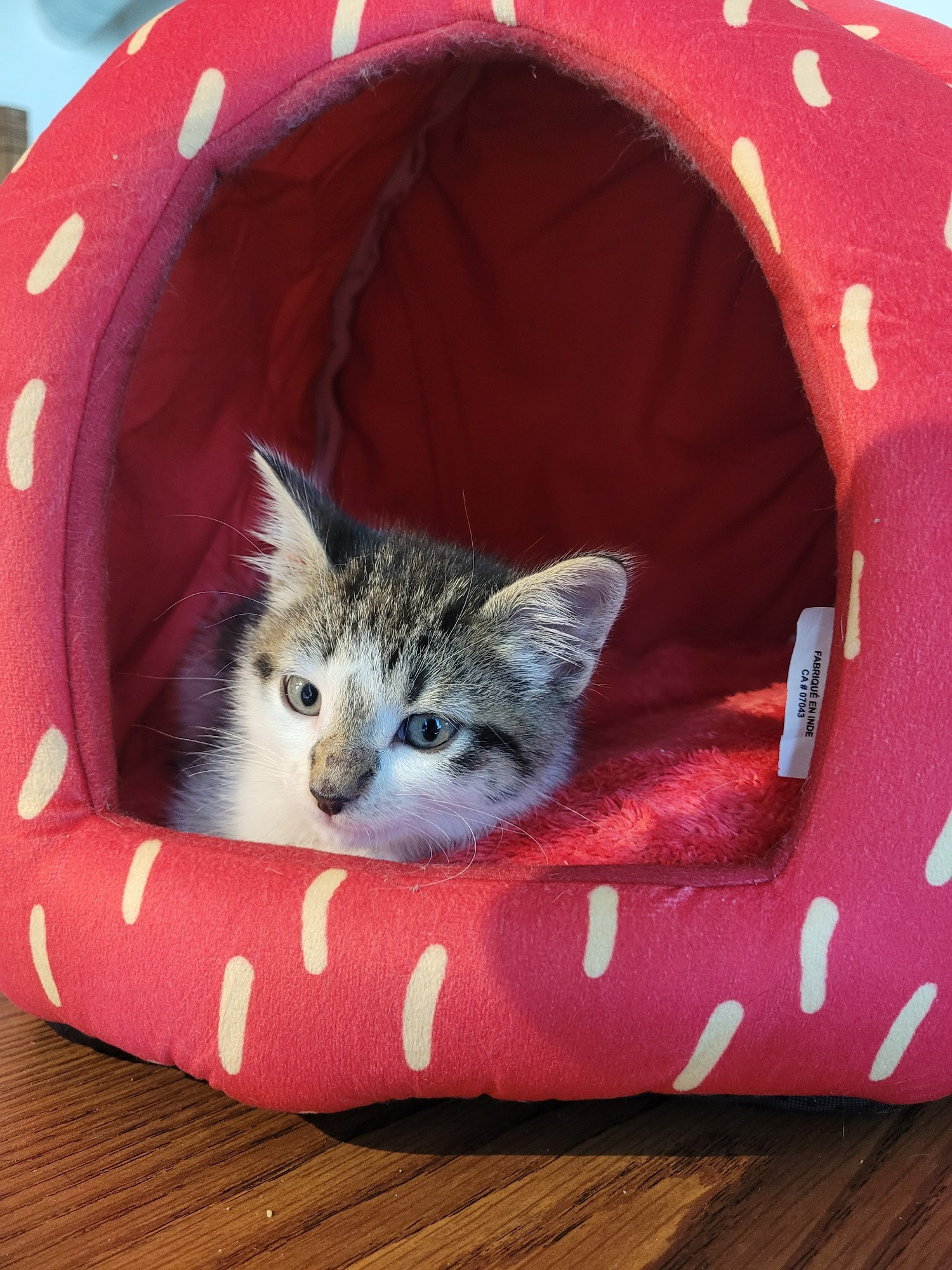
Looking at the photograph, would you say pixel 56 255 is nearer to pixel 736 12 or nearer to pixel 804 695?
pixel 736 12

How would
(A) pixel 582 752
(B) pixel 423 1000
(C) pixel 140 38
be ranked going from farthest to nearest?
(A) pixel 582 752
(C) pixel 140 38
(B) pixel 423 1000

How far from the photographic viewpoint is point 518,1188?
3.22 ft

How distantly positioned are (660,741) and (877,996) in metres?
0.66

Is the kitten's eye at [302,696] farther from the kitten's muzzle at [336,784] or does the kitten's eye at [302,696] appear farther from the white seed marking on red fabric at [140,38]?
the white seed marking on red fabric at [140,38]

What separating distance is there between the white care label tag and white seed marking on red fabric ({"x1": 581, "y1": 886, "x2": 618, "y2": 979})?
0.45 meters

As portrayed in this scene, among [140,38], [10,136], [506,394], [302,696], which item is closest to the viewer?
[140,38]

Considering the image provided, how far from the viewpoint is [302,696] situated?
1317 millimetres

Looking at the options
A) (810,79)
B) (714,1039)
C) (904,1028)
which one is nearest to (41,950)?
(714,1039)

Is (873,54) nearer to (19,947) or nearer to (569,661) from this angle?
(569,661)

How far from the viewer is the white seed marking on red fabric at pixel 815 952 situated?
0.93 metres

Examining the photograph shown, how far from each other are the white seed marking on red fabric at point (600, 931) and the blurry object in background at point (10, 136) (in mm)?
2583

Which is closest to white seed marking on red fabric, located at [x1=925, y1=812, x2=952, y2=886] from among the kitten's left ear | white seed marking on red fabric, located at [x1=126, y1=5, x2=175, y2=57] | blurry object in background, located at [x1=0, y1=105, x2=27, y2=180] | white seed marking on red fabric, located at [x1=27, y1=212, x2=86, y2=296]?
the kitten's left ear

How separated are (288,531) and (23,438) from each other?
0.42 m

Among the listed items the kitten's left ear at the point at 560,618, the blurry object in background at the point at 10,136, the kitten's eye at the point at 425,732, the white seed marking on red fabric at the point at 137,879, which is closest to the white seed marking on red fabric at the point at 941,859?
the kitten's left ear at the point at 560,618
